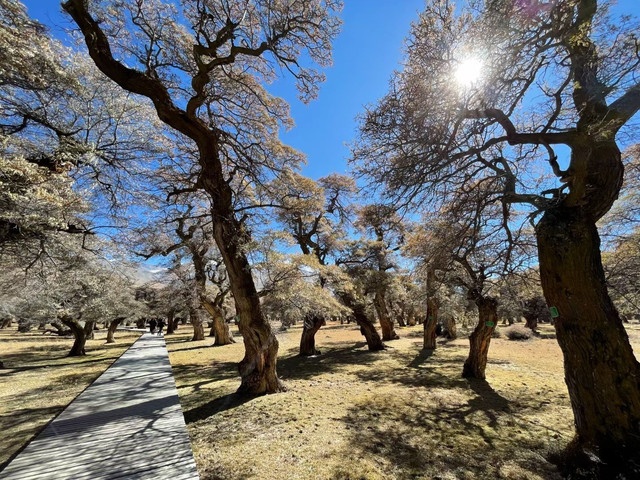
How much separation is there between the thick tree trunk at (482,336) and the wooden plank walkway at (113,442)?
832 centimetres

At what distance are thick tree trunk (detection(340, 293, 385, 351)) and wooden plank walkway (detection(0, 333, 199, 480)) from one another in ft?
27.3

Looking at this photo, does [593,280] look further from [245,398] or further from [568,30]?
[245,398]

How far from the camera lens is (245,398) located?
22.4 ft

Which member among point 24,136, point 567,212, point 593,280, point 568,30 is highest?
point 24,136

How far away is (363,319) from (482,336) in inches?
275

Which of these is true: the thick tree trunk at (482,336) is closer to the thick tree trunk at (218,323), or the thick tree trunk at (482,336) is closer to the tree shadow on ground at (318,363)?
the tree shadow on ground at (318,363)

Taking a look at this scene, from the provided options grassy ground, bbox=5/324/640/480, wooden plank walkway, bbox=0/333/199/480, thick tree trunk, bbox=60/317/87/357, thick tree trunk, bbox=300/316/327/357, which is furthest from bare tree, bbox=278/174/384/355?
thick tree trunk, bbox=60/317/87/357

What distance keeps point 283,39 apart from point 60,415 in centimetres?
897

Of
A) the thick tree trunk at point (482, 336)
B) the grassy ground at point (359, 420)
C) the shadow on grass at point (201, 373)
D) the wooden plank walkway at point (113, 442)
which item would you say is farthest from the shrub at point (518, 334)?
the wooden plank walkway at point (113, 442)

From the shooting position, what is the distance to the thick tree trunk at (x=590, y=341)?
135 inches

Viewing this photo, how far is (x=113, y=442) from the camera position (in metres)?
4.77

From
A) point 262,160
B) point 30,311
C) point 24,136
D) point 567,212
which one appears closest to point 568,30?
point 567,212

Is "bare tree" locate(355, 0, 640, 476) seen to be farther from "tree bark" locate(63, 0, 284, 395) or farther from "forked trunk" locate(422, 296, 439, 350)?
"forked trunk" locate(422, 296, 439, 350)

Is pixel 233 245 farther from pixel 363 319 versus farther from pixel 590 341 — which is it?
pixel 363 319
